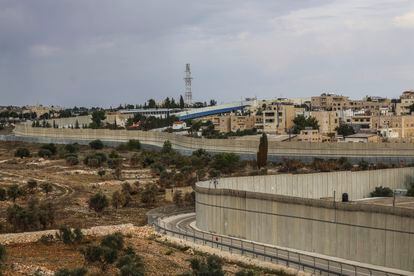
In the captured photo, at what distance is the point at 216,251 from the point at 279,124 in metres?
86.7

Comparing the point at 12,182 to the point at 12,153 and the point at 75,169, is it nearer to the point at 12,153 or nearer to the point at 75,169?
the point at 75,169

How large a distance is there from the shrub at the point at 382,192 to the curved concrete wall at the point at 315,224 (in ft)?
35.9

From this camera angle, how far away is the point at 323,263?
2453cm

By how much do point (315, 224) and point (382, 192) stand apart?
13.9 metres

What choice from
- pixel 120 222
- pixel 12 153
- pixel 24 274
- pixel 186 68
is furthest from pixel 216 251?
pixel 186 68

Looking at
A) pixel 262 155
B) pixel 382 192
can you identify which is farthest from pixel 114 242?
pixel 262 155

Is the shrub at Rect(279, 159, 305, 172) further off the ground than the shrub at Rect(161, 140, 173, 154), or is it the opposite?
the shrub at Rect(161, 140, 173, 154)

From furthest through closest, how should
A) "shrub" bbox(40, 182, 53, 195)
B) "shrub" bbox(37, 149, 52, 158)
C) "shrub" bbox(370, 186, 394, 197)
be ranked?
"shrub" bbox(37, 149, 52, 158) → "shrub" bbox(40, 182, 53, 195) → "shrub" bbox(370, 186, 394, 197)

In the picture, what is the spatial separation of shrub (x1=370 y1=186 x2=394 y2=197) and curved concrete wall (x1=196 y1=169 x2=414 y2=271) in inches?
431

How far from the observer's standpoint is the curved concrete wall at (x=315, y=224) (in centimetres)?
2403

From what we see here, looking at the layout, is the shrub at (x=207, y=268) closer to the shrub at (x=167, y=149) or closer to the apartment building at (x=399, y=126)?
the shrub at (x=167, y=149)

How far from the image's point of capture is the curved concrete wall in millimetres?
24031

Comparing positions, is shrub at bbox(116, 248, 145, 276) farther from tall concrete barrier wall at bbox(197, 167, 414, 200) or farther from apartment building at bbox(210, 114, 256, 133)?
apartment building at bbox(210, 114, 256, 133)

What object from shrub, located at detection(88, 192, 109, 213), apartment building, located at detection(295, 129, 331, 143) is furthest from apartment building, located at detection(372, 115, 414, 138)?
shrub, located at detection(88, 192, 109, 213)
